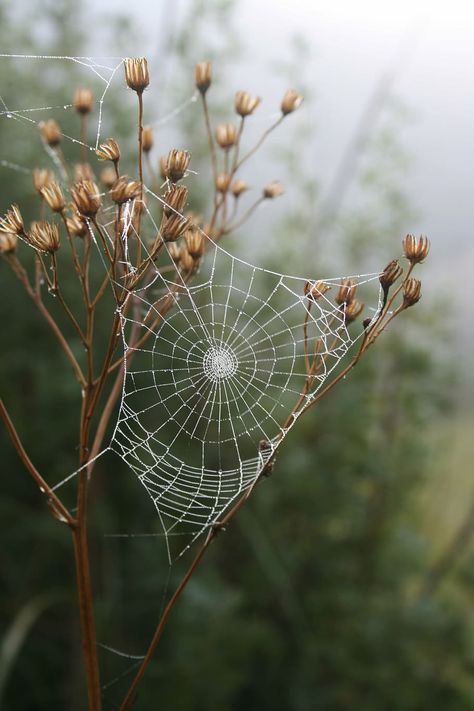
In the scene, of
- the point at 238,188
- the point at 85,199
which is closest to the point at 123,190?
the point at 85,199

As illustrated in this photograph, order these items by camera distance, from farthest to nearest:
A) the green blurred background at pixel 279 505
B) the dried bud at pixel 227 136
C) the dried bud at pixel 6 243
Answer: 1. the green blurred background at pixel 279 505
2. the dried bud at pixel 227 136
3. the dried bud at pixel 6 243

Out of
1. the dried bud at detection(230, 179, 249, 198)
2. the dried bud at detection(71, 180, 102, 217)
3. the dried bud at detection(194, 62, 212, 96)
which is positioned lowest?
the dried bud at detection(71, 180, 102, 217)

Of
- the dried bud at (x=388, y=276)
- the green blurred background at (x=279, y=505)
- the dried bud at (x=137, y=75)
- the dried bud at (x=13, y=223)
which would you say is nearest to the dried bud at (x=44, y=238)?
the dried bud at (x=13, y=223)

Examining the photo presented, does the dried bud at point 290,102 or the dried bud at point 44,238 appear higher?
the dried bud at point 290,102

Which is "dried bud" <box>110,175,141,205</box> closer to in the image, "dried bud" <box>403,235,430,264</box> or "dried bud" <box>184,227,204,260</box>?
"dried bud" <box>184,227,204,260</box>

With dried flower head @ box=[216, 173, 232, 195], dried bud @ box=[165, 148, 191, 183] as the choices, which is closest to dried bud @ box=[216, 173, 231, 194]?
dried flower head @ box=[216, 173, 232, 195]

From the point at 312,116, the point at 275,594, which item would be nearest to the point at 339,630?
the point at 275,594

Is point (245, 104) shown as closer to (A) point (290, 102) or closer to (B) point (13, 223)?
(A) point (290, 102)

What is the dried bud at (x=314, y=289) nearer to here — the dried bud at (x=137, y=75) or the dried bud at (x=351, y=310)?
the dried bud at (x=351, y=310)
